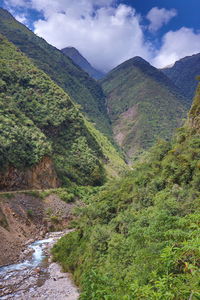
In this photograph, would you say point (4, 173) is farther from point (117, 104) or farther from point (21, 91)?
point (117, 104)

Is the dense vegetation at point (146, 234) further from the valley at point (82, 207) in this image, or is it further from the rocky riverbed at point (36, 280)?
the rocky riverbed at point (36, 280)

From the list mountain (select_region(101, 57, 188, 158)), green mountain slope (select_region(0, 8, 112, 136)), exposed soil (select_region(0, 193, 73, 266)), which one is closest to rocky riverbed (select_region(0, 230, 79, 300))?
exposed soil (select_region(0, 193, 73, 266))

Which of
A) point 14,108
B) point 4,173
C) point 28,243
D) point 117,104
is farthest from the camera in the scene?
point 117,104

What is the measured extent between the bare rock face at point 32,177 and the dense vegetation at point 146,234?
2132 cm

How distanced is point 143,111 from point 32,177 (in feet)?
377

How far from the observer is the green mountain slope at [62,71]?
141 m

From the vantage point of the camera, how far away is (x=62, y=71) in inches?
6147

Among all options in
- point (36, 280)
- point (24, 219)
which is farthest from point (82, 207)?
point (36, 280)

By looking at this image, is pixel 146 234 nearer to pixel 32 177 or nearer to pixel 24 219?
pixel 24 219

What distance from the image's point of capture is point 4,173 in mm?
50281

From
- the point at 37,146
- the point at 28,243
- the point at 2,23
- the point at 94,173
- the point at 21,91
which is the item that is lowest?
the point at 28,243

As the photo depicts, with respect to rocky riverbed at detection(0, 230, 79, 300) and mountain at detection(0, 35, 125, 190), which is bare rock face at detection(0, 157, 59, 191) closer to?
mountain at detection(0, 35, 125, 190)

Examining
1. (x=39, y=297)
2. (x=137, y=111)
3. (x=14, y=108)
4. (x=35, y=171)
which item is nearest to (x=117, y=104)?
(x=137, y=111)

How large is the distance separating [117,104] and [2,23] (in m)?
88.7
